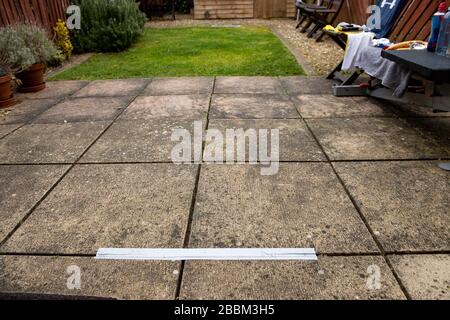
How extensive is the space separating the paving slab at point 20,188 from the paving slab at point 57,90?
2.55 metres

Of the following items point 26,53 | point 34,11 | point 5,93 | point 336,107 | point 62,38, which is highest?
point 34,11

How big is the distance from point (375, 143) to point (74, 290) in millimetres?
3029

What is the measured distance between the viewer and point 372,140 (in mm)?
3574

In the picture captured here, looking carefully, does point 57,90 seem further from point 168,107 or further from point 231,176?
point 231,176

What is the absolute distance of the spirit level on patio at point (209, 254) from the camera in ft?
6.77

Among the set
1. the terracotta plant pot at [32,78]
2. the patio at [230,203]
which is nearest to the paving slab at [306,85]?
the patio at [230,203]

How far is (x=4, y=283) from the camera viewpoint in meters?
1.92

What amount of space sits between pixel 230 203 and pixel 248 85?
11.2 feet

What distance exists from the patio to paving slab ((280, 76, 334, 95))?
74 cm

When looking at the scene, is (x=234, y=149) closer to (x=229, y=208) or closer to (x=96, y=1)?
(x=229, y=208)

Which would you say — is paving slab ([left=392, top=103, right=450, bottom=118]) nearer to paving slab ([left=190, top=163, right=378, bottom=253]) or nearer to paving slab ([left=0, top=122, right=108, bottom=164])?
paving slab ([left=190, top=163, right=378, bottom=253])

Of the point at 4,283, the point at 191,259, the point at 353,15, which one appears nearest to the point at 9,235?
the point at 4,283

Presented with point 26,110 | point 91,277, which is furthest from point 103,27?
point 91,277

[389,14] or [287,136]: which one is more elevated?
[389,14]
